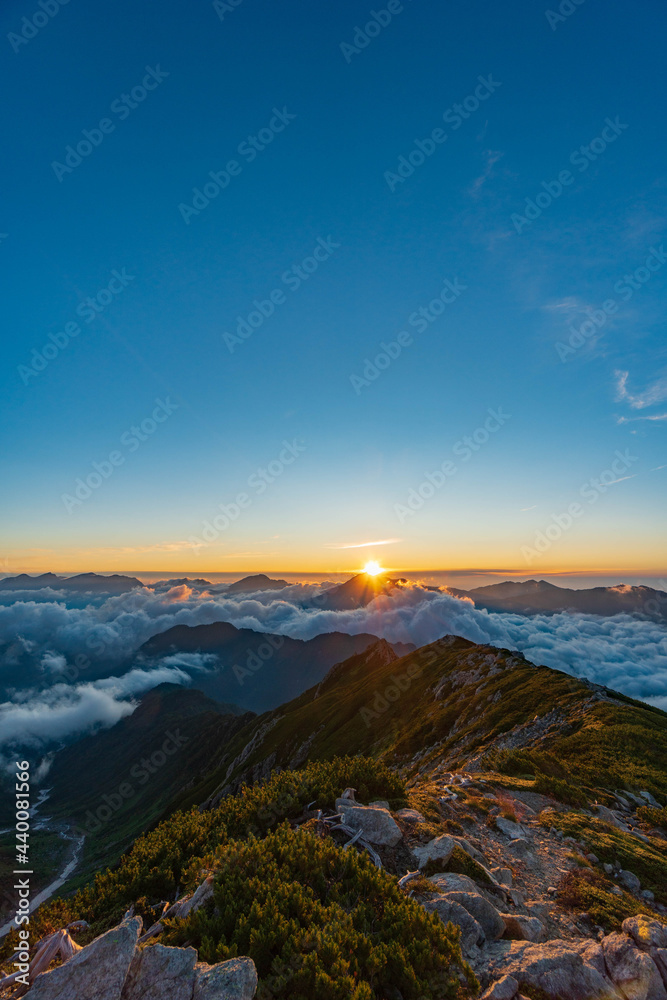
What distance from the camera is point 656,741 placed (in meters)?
28.5

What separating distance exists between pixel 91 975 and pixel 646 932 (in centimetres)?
1032

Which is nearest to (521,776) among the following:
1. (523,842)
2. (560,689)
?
(523,842)

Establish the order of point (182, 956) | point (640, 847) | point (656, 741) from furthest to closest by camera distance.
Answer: point (656, 741) < point (640, 847) < point (182, 956)

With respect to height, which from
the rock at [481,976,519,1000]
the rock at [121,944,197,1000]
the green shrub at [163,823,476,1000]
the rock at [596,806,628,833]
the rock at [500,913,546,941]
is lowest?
the rock at [596,806,628,833]

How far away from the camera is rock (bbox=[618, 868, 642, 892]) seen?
12055 millimetres

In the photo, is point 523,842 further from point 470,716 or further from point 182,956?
point 470,716

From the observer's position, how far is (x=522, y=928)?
913 centimetres

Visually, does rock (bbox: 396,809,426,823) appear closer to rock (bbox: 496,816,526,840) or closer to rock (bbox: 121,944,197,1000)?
rock (bbox: 496,816,526,840)

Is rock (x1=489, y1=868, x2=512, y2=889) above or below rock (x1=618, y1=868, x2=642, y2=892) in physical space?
above

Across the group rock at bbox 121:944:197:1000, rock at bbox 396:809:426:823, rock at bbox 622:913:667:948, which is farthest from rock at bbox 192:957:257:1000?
rock at bbox 396:809:426:823

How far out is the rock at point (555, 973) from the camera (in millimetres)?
7152

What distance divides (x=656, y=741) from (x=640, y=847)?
1849 centimetres

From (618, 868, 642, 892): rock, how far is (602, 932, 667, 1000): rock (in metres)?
5.13

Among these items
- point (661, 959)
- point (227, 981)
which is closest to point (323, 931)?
point (227, 981)
